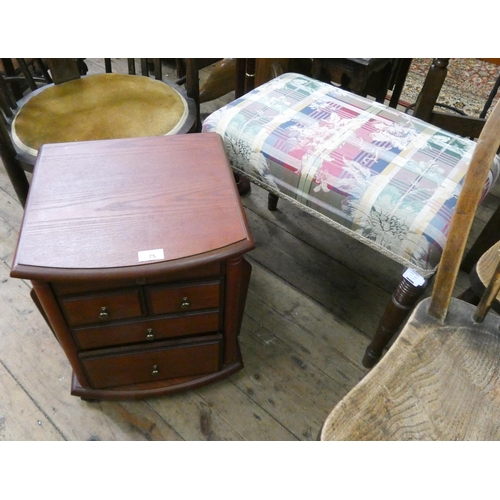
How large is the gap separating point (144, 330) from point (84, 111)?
25.0 inches

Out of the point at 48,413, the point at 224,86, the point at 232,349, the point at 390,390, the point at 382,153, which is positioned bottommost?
the point at 48,413

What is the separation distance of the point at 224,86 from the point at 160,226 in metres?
1.25

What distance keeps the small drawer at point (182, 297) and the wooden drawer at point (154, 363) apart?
119 mm

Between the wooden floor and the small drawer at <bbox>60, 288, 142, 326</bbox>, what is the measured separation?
1.14 ft

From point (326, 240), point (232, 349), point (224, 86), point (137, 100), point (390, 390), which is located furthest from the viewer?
point (224, 86)

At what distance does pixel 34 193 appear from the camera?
77 cm

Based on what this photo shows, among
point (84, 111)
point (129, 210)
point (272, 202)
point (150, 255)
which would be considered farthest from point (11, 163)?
point (272, 202)

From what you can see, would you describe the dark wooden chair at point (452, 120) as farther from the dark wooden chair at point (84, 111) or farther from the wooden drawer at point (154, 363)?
the wooden drawer at point (154, 363)

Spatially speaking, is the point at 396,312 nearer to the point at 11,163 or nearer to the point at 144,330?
the point at 144,330

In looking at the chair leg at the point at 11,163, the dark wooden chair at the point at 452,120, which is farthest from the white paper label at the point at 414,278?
the chair leg at the point at 11,163

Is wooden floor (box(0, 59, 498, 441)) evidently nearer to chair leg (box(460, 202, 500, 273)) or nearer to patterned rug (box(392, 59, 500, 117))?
chair leg (box(460, 202, 500, 273))

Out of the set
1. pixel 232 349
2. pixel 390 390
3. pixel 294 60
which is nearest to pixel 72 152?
pixel 232 349

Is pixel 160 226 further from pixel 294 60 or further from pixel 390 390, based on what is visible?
pixel 294 60

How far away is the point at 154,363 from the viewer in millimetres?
925
